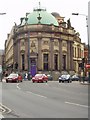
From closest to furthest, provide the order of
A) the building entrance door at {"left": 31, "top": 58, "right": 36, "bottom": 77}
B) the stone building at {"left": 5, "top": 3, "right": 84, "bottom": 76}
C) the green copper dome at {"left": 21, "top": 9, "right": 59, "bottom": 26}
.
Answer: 1. the building entrance door at {"left": 31, "top": 58, "right": 36, "bottom": 77}
2. the stone building at {"left": 5, "top": 3, "right": 84, "bottom": 76}
3. the green copper dome at {"left": 21, "top": 9, "right": 59, "bottom": 26}

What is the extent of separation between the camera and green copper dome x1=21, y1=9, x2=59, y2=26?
358 ft

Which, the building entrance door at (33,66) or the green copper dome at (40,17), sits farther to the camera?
the green copper dome at (40,17)

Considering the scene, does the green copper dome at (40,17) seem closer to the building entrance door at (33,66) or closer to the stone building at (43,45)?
the stone building at (43,45)

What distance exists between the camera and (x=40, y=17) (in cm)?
10856

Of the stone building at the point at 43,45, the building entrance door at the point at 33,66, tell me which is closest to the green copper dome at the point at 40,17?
the stone building at the point at 43,45

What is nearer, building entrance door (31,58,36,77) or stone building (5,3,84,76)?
building entrance door (31,58,36,77)

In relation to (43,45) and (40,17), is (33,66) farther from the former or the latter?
(40,17)

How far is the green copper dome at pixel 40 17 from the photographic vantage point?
109 m

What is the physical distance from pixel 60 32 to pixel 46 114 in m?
92.0

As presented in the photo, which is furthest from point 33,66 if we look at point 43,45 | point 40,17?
point 40,17

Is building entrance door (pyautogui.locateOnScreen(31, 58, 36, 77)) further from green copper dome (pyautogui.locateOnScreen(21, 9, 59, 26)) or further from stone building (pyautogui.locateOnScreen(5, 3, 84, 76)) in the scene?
green copper dome (pyautogui.locateOnScreen(21, 9, 59, 26))

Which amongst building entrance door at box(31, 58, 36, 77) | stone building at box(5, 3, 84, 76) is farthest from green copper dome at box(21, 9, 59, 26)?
building entrance door at box(31, 58, 36, 77)

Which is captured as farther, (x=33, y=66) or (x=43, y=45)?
(x=43, y=45)

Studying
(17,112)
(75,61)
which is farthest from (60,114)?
(75,61)
